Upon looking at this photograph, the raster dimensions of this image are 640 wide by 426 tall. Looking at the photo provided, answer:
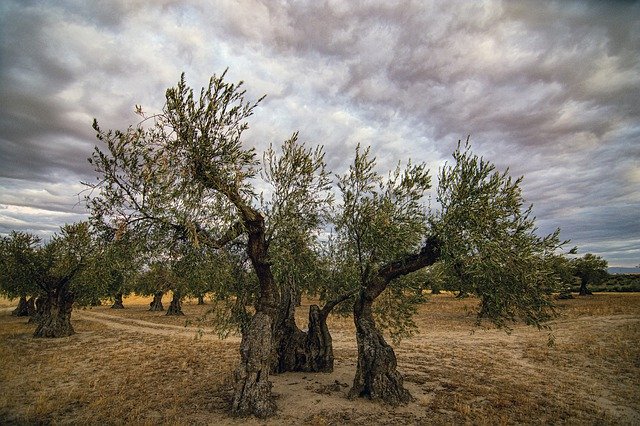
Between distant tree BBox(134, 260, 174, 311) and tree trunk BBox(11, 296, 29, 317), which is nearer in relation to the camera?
distant tree BBox(134, 260, 174, 311)

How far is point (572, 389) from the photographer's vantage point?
1947cm

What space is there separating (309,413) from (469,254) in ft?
34.5

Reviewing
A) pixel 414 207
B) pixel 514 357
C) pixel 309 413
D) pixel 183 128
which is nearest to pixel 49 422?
pixel 309 413

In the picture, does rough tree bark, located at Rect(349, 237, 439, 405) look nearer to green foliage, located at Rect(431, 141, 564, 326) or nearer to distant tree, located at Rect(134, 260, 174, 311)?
green foliage, located at Rect(431, 141, 564, 326)

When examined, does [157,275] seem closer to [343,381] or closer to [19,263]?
[343,381]

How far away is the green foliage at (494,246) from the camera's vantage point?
14969 millimetres

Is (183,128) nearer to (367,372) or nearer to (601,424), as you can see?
(367,372)

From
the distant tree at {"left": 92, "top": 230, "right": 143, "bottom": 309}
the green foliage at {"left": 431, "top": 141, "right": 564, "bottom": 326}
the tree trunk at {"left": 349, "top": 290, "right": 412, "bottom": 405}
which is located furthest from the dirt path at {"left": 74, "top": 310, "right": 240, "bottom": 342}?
the green foliage at {"left": 431, "top": 141, "right": 564, "bottom": 326}

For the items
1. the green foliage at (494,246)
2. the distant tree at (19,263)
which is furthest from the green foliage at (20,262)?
the green foliage at (494,246)

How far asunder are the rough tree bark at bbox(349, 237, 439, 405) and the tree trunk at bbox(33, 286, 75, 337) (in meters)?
37.9

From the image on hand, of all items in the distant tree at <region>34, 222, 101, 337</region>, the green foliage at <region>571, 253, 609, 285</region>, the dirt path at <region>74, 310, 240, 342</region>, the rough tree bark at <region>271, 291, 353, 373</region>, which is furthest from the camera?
the green foliage at <region>571, 253, 609, 285</region>

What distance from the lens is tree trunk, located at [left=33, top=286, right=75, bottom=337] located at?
38094 millimetres

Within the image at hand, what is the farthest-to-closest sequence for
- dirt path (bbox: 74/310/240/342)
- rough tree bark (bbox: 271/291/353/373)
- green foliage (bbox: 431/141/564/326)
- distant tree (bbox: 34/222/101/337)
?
dirt path (bbox: 74/310/240/342) < distant tree (bbox: 34/222/101/337) < rough tree bark (bbox: 271/291/353/373) < green foliage (bbox: 431/141/564/326)

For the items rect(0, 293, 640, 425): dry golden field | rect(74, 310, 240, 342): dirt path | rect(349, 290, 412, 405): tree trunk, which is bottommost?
rect(74, 310, 240, 342): dirt path
